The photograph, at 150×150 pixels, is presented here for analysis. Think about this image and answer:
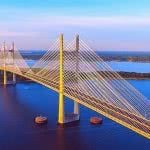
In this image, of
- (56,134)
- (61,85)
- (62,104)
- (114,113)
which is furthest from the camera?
(62,104)

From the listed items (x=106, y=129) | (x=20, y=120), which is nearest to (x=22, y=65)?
(x=20, y=120)

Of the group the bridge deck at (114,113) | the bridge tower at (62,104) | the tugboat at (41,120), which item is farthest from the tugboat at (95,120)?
the tugboat at (41,120)

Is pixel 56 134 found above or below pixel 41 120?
below

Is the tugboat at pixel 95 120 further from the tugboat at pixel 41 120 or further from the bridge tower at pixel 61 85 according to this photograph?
the tugboat at pixel 41 120

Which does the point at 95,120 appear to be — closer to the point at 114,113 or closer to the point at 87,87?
the point at 87,87

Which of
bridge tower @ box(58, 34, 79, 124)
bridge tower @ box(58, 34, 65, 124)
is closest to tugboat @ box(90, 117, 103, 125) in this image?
bridge tower @ box(58, 34, 79, 124)

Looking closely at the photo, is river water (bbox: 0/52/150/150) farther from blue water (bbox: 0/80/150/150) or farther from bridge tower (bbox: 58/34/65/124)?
bridge tower (bbox: 58/34/65/124)

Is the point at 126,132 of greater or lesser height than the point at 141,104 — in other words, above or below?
below

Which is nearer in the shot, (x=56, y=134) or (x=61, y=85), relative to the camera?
(x=56, y=134)

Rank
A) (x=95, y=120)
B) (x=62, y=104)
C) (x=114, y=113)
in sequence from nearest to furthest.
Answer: (x=114, y=113) < (x=62, y=104) < (x=95, y=120)

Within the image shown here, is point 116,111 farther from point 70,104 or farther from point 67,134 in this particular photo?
point 70,104

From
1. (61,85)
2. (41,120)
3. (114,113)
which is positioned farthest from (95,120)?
(114,113)
